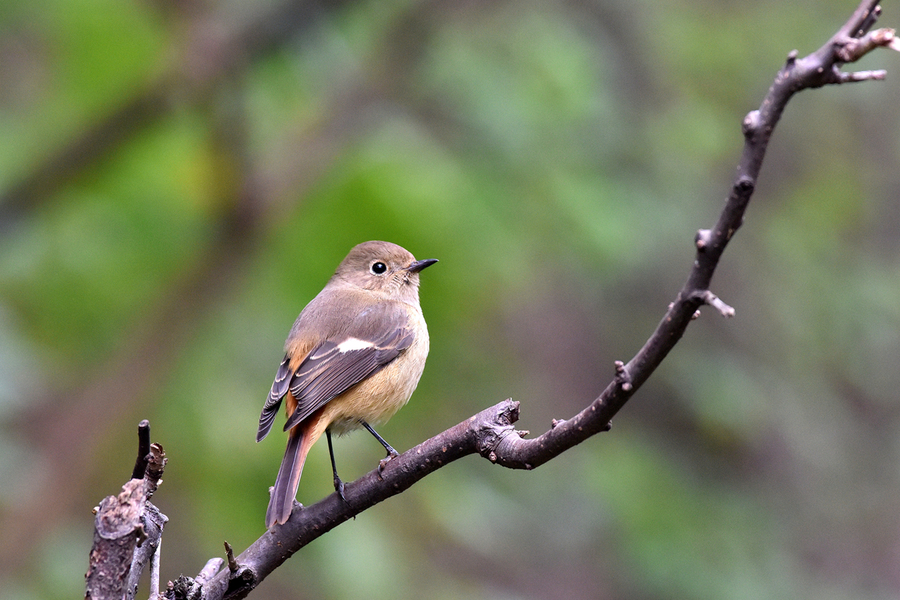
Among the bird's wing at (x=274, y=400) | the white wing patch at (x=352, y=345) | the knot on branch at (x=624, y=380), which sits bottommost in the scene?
the knot on branch at (x=624, y=380)

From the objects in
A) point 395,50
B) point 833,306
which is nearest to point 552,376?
point 833,306

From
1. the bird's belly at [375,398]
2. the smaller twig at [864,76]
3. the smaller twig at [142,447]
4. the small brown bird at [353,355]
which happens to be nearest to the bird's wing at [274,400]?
the small brown bird at [353,355]

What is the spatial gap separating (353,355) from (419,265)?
742 millimetres

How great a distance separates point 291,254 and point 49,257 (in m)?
1.15

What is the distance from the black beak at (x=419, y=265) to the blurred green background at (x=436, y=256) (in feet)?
0.56

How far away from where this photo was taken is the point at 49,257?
15.0 ft

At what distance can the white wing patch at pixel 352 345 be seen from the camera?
3.88 metres

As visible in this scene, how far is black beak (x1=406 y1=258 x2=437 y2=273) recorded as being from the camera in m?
4.34

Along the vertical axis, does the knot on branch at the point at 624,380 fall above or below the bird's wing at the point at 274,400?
below

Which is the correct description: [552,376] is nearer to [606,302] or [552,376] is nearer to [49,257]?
[606,302]

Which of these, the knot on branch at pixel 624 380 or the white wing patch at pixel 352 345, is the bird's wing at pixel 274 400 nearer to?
the white wing patch at pixel 352 345

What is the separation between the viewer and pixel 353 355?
383 cm

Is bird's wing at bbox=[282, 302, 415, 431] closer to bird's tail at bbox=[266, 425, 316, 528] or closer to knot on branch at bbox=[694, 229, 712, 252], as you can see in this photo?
bird's tail at bbox=[266, 425, 316, 528]

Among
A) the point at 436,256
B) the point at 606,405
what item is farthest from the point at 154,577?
the point at 436,256
